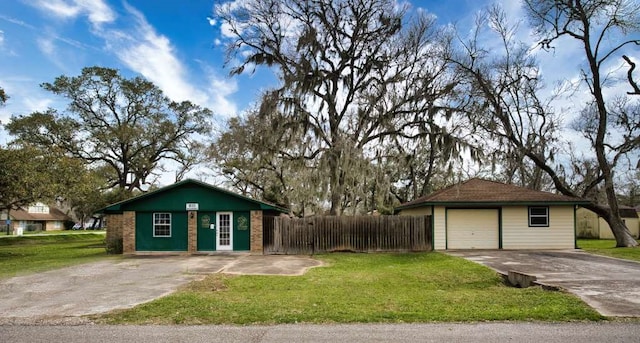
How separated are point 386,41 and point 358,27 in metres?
1.68

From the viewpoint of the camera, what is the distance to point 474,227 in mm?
19188

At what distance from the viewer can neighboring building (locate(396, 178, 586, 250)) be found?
18.7 m

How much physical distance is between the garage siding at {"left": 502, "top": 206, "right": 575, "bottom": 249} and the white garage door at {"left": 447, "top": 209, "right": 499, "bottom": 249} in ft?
1.47

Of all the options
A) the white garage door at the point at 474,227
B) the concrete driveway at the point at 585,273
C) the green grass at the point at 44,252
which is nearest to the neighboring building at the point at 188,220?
the green grass at the point at 44,252

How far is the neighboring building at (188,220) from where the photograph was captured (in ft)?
62.0

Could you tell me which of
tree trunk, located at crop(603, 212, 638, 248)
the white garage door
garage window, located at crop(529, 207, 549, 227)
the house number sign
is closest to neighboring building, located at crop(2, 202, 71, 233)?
the house number sign

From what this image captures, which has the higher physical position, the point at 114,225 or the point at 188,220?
the point at 188,220

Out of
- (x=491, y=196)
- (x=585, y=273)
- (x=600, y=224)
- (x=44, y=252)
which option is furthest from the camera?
(x=600, y=224)

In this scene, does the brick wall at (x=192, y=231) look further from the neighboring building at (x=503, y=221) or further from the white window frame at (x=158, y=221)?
the neighboring building at (x=503, y=221)

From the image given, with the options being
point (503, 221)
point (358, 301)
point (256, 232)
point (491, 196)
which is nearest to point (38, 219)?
point (256, 232)

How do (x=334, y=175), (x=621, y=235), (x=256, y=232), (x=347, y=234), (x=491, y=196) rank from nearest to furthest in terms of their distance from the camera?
(x=256, y=232) < (x=347, y=234) < (x=491, y=196) < (x=621, y=235) < (x=334, y=175)

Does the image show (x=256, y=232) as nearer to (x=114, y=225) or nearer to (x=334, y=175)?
(x=334, y=175)

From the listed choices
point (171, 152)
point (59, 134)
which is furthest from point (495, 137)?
point (59, 134)

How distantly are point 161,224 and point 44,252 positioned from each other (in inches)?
313
